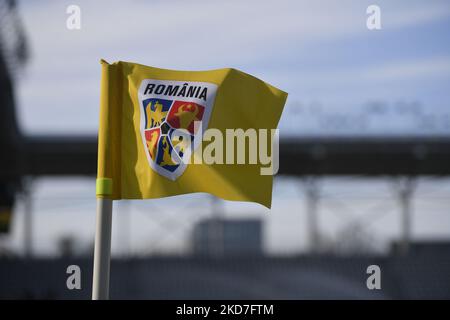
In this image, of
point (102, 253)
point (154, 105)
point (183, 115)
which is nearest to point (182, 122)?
point (183, 115)

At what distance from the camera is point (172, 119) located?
8.22m

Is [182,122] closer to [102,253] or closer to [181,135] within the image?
[181,135]

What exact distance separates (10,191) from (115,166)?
48119 millimetres

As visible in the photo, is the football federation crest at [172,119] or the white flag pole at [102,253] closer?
the white flag pole at [102,253]

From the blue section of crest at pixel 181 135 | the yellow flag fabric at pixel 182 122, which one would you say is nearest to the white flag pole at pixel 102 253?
the yellow flag fabric at pixel 182 122

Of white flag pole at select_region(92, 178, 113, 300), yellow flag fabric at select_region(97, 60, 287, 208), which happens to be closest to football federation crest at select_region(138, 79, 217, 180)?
yellow flag fabric at select_region(97, 60, 287, 208)

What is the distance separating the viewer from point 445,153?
49906 mm

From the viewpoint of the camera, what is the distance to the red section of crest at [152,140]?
8172 mm

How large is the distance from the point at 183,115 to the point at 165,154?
1.31 feet

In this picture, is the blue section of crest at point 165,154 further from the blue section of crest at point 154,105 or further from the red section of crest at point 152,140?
the blue section of crest at point 154,105

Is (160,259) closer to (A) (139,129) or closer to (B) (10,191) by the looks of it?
(B) (10,191)

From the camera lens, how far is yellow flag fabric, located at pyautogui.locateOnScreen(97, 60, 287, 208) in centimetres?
817

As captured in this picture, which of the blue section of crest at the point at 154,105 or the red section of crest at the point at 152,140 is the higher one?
the blue section of crest at the point at 154,105
